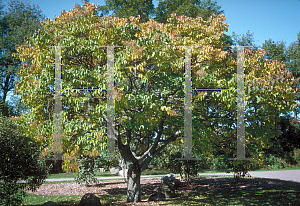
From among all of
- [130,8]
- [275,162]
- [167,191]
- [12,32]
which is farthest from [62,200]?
[12,32]

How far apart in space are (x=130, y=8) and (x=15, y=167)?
50.4 feet

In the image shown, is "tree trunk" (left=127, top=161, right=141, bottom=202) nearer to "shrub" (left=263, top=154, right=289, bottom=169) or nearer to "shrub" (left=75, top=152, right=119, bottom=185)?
"shrub" (left=75, top=152, right=119, bottom=185)

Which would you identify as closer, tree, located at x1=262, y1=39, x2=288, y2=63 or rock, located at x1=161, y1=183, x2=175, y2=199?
rock, located at x1=161, y1=183, x2=175, y2=199

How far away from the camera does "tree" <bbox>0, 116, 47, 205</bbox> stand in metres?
5.80

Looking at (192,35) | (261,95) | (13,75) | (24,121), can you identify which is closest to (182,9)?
(192,35)

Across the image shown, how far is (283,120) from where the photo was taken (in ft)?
66.6

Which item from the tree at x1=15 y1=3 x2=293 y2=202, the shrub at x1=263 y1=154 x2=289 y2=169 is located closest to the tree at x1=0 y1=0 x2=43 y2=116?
the tree at x1=15 y1=3 x2=293 y2=202

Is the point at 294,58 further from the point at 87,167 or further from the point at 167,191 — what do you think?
the point at 87,167

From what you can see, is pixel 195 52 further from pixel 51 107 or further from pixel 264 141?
pixel 51 107

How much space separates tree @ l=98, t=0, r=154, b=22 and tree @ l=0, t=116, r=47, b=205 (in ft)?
47.4

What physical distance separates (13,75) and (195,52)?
73.0 feet

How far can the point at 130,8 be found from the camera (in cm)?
1855

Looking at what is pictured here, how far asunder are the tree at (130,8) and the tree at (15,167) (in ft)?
47.4

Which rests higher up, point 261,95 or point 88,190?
point 261,95
